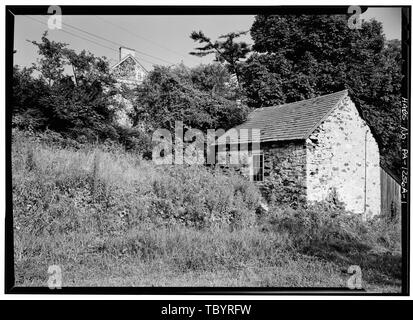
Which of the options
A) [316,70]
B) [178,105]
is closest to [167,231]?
[178,105]

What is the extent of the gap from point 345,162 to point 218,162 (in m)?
3.81

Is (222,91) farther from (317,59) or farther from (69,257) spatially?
(69,257)

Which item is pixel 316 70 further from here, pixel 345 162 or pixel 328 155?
pixel 345 162

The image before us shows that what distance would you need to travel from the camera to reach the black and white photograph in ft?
13.8

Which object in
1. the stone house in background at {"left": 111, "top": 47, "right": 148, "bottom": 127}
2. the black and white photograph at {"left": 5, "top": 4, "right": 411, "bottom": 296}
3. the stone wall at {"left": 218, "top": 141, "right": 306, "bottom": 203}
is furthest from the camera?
the stone house in background at {"left": 111, "top": 47, "right": 148, "bottom": 127}

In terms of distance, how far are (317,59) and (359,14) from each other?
7799 millimetres

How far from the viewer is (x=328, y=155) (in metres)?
8.69

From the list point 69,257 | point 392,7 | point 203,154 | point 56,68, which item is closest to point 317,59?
point 203,154

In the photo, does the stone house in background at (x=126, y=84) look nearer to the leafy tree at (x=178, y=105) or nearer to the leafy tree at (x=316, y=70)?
the leafy tree at (x=178, y=105)

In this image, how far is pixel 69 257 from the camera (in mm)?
4863

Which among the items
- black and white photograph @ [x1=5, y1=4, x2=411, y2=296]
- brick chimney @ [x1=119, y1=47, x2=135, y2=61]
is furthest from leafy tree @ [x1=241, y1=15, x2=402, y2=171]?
brick chimney @ [x1=119, y1=47, x2=135, y2=61]

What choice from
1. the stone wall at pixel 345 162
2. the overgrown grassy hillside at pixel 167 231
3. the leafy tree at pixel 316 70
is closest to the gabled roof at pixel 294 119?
the stone wall at pixel 345 162

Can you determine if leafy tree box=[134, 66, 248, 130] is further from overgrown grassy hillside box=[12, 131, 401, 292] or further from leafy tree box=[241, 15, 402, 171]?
overgrown grassy hillside box=[12, 131, 401, 292]

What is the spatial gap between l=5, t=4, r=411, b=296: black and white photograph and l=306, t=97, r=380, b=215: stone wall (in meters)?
0.04
